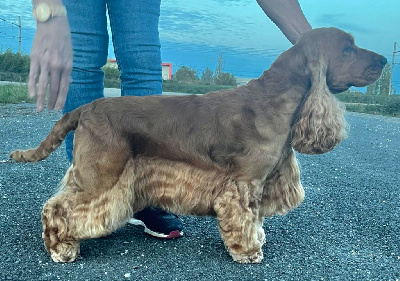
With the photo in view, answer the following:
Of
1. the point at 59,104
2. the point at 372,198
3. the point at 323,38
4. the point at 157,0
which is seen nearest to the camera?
the point at 59,104

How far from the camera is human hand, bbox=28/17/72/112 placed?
6.94 feet

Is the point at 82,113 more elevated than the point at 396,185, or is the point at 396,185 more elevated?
the point at 82,113

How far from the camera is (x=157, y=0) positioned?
2.94 meters

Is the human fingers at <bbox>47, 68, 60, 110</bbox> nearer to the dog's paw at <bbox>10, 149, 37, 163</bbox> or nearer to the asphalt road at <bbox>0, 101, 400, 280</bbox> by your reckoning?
the dog's paw at <bbox>10, 149, 37, 163</bbox>

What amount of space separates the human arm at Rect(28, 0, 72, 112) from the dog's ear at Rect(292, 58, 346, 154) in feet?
4.28

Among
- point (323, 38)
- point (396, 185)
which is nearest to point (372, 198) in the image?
point (396, 185)

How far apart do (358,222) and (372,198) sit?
0.90m

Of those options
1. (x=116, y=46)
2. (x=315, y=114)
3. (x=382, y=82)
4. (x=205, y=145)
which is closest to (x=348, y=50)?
(x=315, y=114)

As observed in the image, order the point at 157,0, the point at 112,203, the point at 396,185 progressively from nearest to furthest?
the point at 112,203 < the point at 157,0 < the point at 396,185

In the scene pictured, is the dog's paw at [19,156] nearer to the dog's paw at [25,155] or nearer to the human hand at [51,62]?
the dog's paw at [25,155]

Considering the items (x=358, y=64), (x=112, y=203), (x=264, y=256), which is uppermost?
(x=358, y=64)

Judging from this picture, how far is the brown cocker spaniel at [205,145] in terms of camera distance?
2.45m

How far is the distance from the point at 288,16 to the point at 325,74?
0.67 m

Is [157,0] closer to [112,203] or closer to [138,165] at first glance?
[138,165]
